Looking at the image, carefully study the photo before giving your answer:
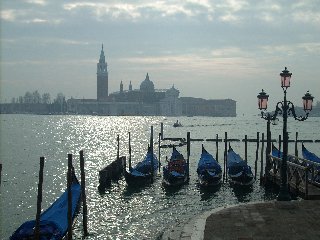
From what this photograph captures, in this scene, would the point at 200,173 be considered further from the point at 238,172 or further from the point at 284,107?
the point at 284,107

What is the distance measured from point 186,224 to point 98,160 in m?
34.1

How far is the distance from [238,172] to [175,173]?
12.5 feet

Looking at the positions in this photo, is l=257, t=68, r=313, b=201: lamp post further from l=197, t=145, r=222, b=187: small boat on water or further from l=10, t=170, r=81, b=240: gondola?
l=197, t=145, r=222, b=187: small boat on water

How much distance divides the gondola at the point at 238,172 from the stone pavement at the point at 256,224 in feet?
35.5

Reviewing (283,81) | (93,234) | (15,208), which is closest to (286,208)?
(283,81)

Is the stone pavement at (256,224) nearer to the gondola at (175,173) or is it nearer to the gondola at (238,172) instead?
the gondola at (238,172)

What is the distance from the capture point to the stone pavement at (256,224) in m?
10.1

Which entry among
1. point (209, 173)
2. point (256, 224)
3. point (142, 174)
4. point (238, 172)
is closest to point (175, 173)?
point (209, 173)

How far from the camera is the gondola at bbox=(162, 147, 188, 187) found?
25.5 meters

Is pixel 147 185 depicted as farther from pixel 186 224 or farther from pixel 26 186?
pixel 186 224

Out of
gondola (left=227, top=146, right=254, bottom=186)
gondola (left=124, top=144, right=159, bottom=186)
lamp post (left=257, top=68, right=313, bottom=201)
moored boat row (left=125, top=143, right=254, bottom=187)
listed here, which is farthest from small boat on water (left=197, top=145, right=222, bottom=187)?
lamp post (left=257, top=68, right=313, bottom=201)

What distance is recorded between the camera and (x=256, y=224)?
11.1 m

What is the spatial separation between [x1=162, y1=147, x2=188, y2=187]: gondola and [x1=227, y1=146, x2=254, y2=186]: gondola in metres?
2.76

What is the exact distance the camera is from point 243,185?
79.8 ft
